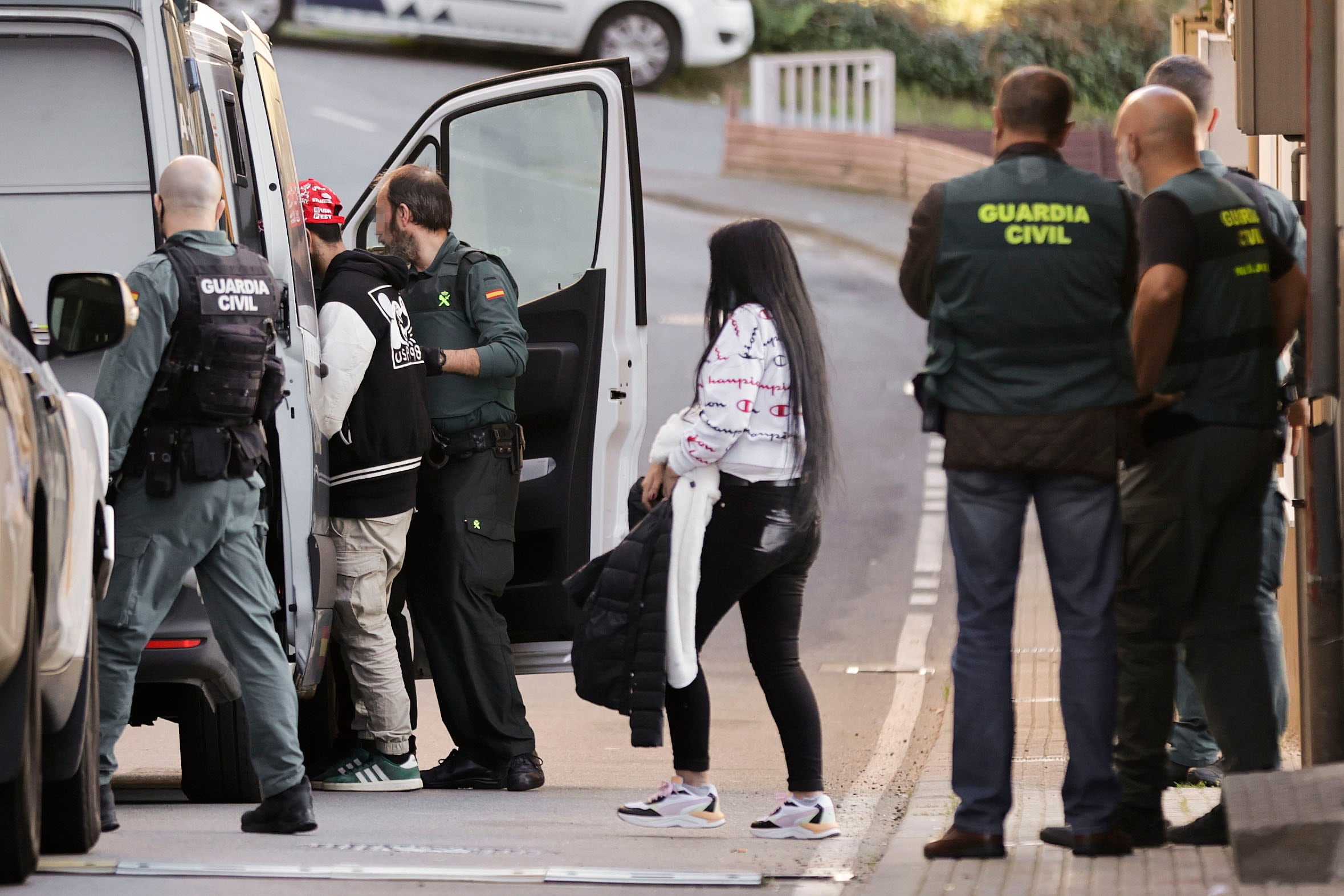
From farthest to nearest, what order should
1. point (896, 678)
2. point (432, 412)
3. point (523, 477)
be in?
point (896, 678), point (523, 477), point (432, 412)

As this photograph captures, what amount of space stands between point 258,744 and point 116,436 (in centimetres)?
88

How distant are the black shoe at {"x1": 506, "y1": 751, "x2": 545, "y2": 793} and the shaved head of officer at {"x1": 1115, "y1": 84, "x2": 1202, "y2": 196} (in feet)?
9.82

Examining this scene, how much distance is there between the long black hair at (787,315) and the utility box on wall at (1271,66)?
52.3 inches

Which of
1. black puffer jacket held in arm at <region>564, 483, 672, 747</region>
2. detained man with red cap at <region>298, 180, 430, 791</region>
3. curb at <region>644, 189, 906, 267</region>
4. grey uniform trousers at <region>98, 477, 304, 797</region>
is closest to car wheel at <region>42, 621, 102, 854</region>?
grey uniform trousers at <region>98, 477, 304, 797</region>

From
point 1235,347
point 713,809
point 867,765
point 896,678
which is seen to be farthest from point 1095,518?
point 896,678

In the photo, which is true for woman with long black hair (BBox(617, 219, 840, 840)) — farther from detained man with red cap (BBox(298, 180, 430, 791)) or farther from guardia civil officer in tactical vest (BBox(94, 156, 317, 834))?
detained man with red cap (BBox(298, 180, 430, 791))

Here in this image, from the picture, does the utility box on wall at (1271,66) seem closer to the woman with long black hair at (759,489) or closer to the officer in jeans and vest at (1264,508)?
the officer in jeans and vest at (1264,508)

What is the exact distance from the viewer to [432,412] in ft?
22.8

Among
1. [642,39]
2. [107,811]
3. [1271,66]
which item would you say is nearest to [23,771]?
[107,811]

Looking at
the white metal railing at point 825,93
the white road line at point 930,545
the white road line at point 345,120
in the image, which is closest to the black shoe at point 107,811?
the white road line at point 930,545

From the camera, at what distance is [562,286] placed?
742 centimetres

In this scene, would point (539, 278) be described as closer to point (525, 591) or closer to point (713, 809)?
point (525, 591)

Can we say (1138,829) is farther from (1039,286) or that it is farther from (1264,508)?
(1039,286)

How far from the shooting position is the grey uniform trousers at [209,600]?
17.7 ft
